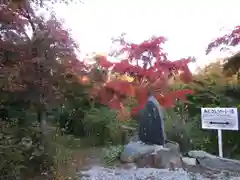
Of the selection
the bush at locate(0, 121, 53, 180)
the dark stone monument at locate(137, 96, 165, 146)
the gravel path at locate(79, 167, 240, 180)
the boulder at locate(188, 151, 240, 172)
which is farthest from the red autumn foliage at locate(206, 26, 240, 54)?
the bush at locate(0, 121, 53, 180)

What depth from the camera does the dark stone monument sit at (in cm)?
622

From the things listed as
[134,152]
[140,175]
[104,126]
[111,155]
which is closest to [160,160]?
[134,152]

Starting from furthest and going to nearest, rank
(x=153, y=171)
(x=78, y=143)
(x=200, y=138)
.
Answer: (x=78, y=143) → (x=200, y=138) → (x=153, y=171)

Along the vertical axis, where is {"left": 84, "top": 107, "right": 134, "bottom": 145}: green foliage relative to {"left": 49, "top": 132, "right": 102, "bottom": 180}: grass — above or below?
above

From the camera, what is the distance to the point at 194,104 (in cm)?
891

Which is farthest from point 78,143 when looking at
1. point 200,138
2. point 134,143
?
point 200,138

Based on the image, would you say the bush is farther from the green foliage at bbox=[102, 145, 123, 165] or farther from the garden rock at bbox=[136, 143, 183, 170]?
the garden rock at bbox=[136, 143, 183, 170]

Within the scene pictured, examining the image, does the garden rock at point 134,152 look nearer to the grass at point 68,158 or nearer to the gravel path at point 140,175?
the gravel path at point 140,175

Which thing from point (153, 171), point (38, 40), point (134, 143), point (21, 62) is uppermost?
point (38, 40)

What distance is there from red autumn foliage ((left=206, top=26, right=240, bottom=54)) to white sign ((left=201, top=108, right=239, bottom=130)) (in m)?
2.35

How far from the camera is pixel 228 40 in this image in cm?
830

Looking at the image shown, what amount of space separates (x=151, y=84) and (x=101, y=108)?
1629 mm

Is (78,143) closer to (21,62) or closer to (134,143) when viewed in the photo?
(134,143)

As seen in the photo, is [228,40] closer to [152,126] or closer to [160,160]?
[152,126]
